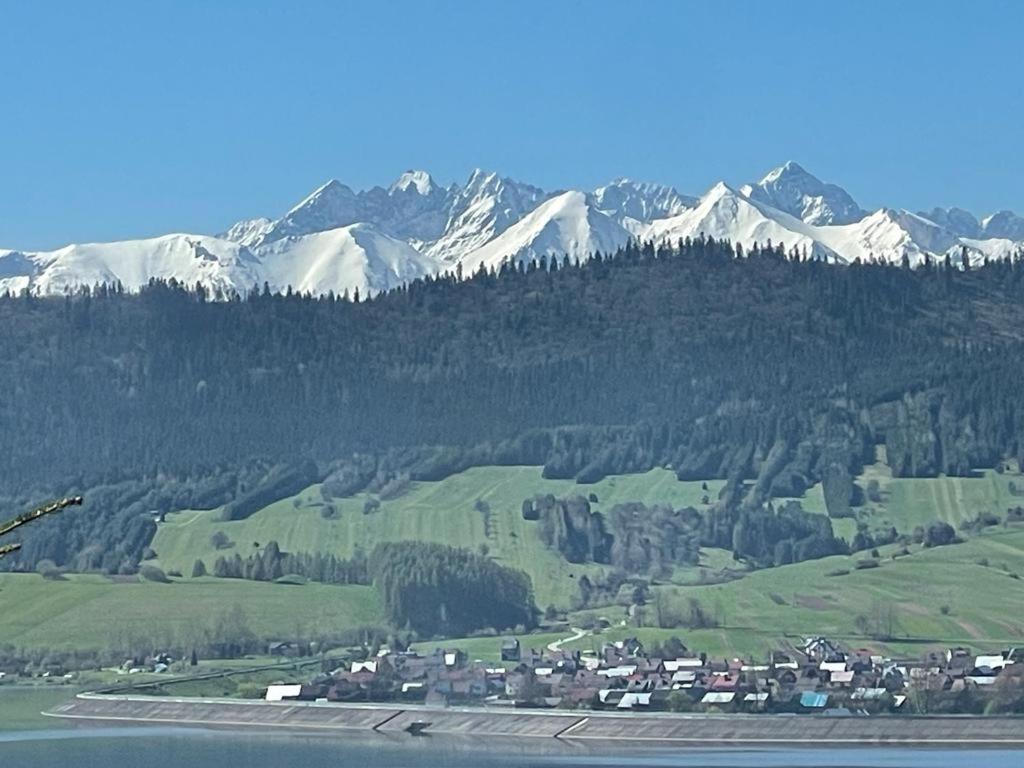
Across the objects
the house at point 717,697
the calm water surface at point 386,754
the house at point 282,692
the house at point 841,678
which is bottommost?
the calm water surface at point 386,754

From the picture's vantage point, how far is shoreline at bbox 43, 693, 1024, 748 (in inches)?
6147

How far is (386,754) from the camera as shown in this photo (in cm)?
14788

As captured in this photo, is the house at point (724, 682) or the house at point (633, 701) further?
the house at point (724, 682)

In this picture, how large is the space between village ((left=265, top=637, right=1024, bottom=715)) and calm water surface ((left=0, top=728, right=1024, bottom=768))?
14.9 metres

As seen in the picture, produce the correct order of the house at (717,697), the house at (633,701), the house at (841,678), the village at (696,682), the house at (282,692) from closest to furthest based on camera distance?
the village at (696,682) → the house at (717,697) → the house at (633,701) → the house at (841,678) → the house at (282,692)

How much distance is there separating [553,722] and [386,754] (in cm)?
2265

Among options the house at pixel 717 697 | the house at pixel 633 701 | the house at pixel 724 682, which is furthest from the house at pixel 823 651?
the house at pixel 633 701

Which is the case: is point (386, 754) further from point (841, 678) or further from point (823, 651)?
point (823, 651)

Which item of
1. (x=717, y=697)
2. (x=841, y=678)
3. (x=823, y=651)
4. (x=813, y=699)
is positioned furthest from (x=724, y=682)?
(x=823, y=651)

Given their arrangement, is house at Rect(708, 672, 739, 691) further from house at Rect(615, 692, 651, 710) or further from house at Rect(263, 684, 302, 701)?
house at Rect(263, 684, 302, 701)

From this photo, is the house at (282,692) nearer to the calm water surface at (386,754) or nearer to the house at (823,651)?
the calm water surface at (386,754)

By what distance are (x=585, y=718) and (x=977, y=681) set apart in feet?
80.4

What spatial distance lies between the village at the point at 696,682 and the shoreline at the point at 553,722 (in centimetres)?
364

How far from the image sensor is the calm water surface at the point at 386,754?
13688 cm
